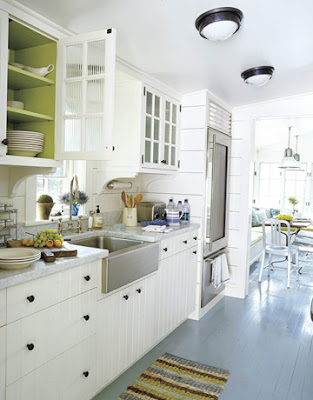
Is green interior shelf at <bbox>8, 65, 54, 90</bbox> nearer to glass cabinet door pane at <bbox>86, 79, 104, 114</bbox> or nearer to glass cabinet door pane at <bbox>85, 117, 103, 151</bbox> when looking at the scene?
glass cabinet door pane at <bbox>86, 79, 104, 114</bbox>

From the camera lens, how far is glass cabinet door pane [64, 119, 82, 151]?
6.87ft

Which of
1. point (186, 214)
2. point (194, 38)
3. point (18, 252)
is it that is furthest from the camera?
point (186, 214)

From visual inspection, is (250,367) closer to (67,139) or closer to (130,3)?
(67,139)

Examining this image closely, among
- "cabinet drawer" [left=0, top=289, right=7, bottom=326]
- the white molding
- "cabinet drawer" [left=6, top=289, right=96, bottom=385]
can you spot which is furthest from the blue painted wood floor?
the white molding

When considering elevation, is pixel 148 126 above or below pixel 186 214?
above

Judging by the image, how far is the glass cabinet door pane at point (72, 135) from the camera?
209 cm

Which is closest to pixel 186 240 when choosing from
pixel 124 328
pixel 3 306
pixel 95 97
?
A: pixel 124 328

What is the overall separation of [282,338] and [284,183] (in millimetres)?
5893

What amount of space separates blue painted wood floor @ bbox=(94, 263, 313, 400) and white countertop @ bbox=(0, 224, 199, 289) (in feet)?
3.07

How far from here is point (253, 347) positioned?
9.93 ft

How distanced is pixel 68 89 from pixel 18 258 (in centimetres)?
103

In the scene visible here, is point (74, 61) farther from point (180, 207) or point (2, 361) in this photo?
point (180, 207)

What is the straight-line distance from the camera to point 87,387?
2068 mm

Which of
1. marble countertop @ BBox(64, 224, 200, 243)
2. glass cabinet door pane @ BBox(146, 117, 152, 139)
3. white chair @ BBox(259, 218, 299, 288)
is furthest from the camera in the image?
white chair @ BBox(259, 218, 299, 288)
